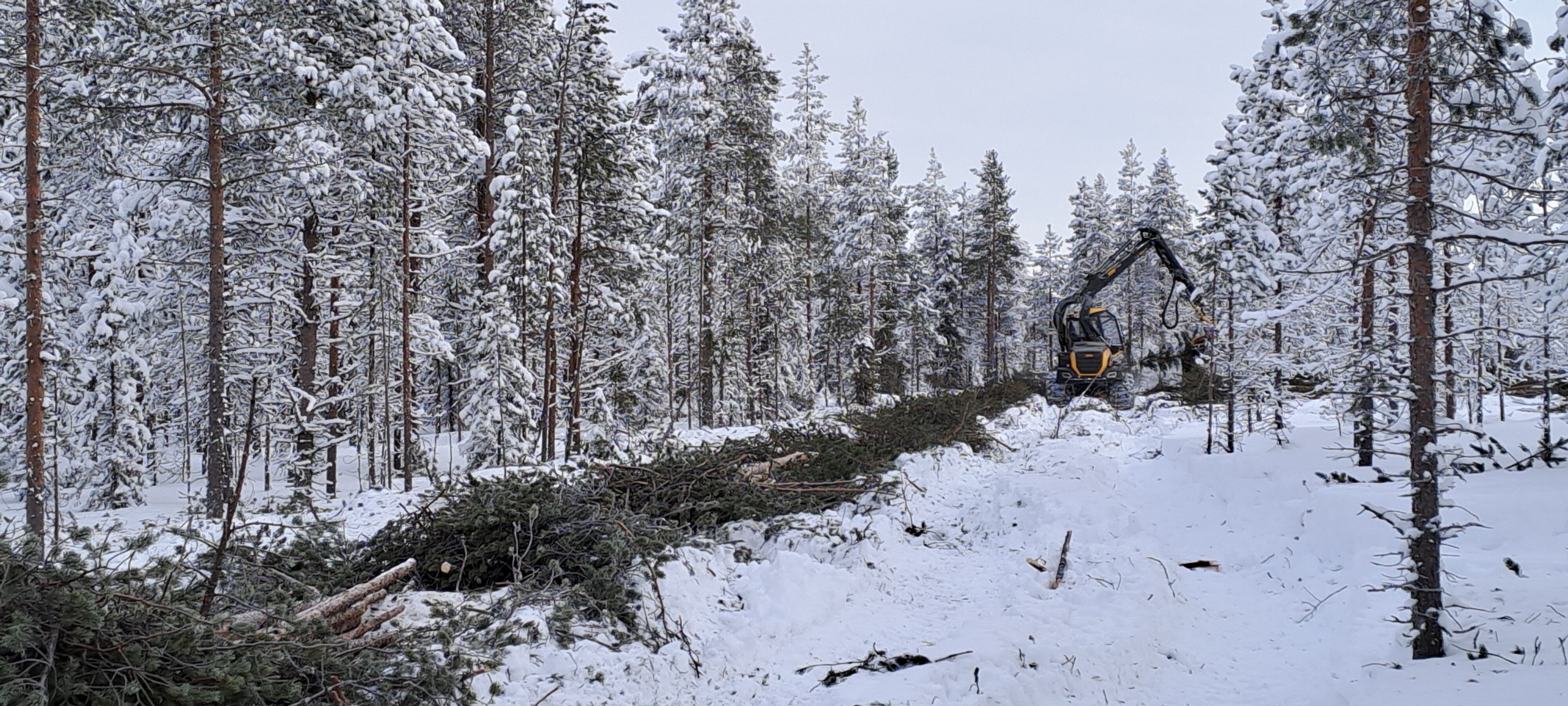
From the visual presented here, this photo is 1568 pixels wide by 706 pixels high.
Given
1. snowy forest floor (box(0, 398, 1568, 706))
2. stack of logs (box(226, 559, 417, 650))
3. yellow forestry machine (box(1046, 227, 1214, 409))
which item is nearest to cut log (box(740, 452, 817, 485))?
snowy forest floor (box(0, 398, 1568, 706))

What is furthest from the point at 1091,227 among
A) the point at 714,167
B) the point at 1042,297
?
the point at 714,167

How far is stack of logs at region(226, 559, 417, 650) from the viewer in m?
4.44

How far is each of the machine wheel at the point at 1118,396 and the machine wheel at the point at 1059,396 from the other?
130 centimetres

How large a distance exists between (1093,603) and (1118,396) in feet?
64.1

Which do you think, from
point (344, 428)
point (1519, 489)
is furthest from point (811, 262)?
point (1519, 489)

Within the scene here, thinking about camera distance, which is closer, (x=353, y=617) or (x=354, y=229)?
(x=353, y=617)

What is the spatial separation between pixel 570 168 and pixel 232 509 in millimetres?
13141

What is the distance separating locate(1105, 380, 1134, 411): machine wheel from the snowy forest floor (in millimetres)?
12987

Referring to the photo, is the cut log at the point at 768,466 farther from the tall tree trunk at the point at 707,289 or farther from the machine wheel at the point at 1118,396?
the machine wheel at the point at 1118,396

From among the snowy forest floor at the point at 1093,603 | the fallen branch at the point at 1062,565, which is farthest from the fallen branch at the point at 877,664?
the fallen branch at the point at 1062,565

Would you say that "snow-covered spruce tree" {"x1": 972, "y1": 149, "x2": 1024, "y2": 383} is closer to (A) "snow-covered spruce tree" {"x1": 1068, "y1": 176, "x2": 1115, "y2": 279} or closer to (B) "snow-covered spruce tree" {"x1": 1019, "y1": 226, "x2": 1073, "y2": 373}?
(A) "snow-covered spruce tree" {"x1": 1068, "y1": 176, "x2": 1115, "y2": 279}

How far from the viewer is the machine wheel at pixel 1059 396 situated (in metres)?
24.5

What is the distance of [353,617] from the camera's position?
5.05 meters

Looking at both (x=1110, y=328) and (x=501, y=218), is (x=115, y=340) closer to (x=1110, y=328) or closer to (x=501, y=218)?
(x=501, y=218)
